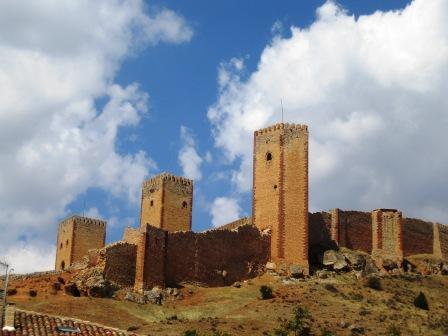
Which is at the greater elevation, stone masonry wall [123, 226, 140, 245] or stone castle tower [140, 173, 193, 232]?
stone castle tower [140, 173, 193, 232]

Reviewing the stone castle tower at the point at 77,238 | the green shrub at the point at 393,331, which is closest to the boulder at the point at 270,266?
the green shrub at the point at 393,331

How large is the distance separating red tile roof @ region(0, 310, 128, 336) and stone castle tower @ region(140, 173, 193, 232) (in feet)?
112

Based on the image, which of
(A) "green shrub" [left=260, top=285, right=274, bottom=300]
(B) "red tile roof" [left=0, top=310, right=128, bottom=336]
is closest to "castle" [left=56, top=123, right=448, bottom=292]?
(A) "green shrub" [left=260, top=285, right=274, bottom=300]

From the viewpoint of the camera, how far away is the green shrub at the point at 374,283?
5403 cm

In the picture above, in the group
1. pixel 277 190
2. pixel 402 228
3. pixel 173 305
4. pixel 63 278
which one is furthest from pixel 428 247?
pixel 63 278

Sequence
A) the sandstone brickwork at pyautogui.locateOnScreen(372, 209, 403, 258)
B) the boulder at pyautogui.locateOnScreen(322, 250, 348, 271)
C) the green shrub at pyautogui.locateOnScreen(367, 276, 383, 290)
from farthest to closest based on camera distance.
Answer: the sandstone brickwork at pyautogui.locateOnScreen(372, 209, 403, 258)
the boulder at pyautogui.locateOnScreen(322, 250, 348, 271)
the green shrub at pyautogui.locateOnScreen(367, 276, 383, 290)

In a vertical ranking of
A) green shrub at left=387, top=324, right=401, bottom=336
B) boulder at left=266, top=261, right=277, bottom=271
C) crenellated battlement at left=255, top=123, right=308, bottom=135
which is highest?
crenellated battlement at left=255, top=123, right=308, bottom=135

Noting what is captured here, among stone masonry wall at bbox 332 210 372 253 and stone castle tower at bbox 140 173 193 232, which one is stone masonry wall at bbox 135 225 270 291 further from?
stone masonry wall at bbox 332 210 372 253

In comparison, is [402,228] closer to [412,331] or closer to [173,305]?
[412,331]

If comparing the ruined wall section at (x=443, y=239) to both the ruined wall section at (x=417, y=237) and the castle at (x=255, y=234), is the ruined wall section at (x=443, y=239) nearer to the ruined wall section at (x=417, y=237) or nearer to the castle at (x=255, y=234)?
the castle at (x=255, y=234)

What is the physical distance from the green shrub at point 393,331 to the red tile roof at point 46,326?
21.1m

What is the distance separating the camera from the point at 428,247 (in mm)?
63250

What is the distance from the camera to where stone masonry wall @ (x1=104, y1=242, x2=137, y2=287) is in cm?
4744

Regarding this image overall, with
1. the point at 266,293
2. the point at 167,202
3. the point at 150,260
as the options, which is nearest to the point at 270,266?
the point at 266,293
